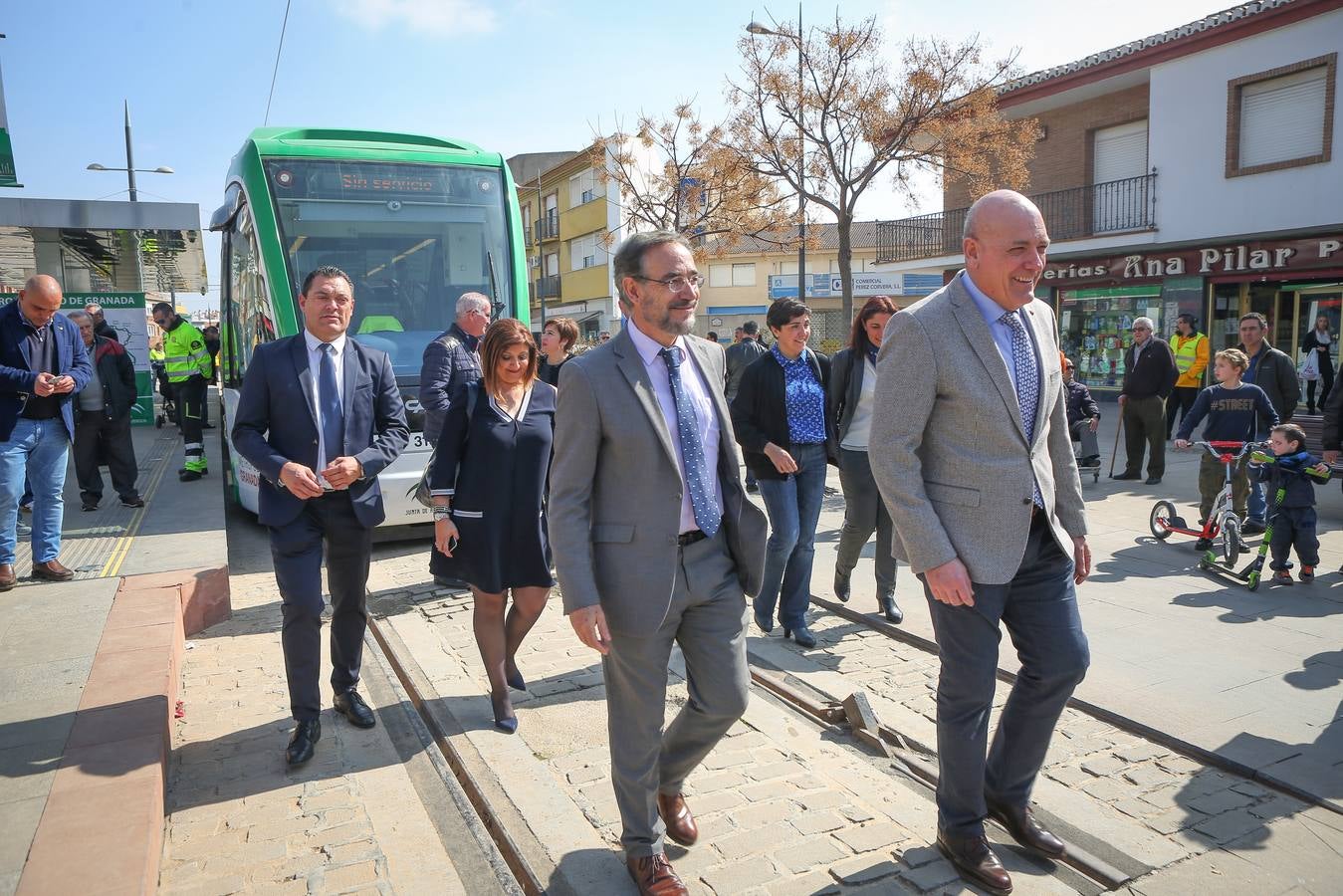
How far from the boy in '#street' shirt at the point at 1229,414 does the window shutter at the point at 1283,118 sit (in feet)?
41.4

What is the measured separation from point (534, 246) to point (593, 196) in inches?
364

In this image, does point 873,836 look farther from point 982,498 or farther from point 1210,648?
point 1210,648

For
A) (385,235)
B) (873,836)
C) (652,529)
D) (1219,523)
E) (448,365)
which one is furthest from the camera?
(385,235)

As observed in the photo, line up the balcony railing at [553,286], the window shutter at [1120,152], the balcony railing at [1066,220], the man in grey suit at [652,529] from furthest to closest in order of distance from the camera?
the balcony railing at [553,286] < the window shutter at [1120,152] < the balcony railing at [1066,220] < the man in grey suit at [652,529]

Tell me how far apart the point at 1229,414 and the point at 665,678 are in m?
6.78

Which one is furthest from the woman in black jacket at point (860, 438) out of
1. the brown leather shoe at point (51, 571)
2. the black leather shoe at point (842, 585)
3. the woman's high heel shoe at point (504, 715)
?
the brown leather shoe at point (51, 571)

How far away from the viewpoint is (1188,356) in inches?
503

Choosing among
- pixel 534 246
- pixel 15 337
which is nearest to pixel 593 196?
pixel 534 246

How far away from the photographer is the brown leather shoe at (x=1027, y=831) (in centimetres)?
313

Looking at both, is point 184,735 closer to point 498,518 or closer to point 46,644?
point 46,644

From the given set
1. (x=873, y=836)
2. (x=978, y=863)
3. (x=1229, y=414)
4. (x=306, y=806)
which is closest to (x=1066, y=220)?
(x=1229, y=414)

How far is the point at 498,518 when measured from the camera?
449 centimetres

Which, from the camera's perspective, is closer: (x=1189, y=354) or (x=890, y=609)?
(x=890, y=609)

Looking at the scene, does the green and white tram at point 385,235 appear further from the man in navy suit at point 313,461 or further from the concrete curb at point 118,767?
the man in navy suit at point 313,461
